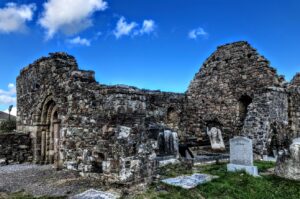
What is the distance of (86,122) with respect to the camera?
321 inches

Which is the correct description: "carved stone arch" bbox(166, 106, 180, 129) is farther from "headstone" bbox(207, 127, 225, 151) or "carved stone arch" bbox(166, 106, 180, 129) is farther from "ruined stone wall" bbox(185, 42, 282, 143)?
"headstone" bbox(207, 127, 225, 151)

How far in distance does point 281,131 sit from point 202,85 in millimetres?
5571

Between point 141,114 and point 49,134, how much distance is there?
5643mm

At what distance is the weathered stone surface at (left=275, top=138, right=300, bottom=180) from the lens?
7.96 metres

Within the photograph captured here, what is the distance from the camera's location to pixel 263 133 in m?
12.1

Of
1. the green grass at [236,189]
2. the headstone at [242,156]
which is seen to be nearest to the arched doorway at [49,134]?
the green grass at [236,189]

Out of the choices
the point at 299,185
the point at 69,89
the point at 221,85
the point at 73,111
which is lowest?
the point at 299,185

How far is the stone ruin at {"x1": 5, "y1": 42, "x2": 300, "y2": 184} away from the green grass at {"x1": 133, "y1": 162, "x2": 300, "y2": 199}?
0.81 m

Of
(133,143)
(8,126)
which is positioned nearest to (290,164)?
(133,143)

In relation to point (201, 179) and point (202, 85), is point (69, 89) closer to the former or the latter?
point (201, 179)

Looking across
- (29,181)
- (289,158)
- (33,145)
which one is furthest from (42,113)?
(289,158)

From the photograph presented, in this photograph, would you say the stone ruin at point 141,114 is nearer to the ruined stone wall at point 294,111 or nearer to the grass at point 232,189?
the ruined stone wall at point 294,111

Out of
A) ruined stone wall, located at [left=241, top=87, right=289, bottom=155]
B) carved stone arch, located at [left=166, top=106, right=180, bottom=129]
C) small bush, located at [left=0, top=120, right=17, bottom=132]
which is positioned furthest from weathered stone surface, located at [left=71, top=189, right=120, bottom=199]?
small bush, located at [left=0, top=120, right=17, bottom=132]

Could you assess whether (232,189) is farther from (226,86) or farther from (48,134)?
(226,86)
